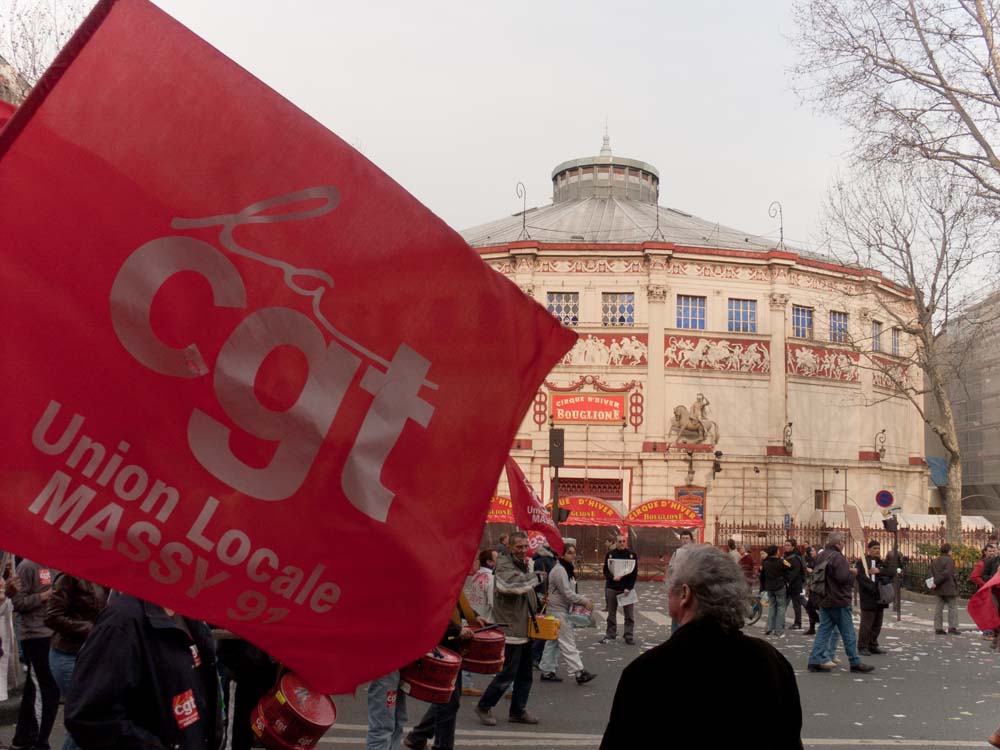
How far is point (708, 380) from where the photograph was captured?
40.2 metres

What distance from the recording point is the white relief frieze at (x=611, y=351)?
39844mm

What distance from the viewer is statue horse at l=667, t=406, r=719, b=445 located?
39406mm

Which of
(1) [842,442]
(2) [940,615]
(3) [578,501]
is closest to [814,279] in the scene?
(1) [842,442]

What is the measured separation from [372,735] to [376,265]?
189 inches

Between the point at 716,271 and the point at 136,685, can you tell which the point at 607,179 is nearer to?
the point at 716,271

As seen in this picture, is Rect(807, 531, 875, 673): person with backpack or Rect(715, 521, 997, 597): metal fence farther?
Rect(715, 521, 997, 597): metal fence

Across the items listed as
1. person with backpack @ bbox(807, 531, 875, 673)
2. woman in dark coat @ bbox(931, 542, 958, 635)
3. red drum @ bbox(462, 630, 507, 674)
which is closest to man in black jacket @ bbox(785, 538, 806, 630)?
woman in dark coat @ bbox(931, 542, 958, 635)

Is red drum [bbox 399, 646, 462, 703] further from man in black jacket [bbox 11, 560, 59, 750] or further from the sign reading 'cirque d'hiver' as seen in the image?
the sign reading 'cirque d'hiver'

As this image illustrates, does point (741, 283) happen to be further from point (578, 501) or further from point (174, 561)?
point (174, 561)

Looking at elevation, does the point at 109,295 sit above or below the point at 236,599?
above

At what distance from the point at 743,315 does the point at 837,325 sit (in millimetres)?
4663

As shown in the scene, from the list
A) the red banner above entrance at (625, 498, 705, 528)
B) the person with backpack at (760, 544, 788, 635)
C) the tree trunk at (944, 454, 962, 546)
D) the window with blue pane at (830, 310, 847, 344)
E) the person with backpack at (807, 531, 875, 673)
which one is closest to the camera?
the person with backpack at (807, 531, 875, 673)

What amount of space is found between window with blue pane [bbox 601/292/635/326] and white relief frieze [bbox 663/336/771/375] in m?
1.91

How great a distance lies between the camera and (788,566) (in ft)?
59.0
